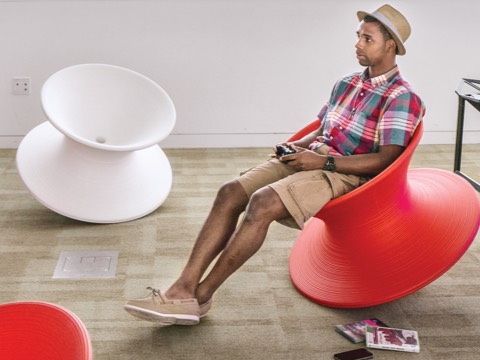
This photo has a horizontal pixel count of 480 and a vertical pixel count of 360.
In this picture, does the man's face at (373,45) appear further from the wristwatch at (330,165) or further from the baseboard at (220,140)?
the baseboard at (220,140)

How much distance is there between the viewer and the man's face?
3018 millimetres

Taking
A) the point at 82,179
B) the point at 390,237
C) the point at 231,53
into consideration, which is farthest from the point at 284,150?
the point at 231,53

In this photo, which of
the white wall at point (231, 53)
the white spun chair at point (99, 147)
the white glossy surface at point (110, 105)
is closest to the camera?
the white spun chair at point (99, 147)

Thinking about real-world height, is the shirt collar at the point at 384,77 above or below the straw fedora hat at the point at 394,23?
below

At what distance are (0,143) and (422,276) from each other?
335cm

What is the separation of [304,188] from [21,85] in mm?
2941

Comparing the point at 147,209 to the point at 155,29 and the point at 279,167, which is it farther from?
the point at 155,29

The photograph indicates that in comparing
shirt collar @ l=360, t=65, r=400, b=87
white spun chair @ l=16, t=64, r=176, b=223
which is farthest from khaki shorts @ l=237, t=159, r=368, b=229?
white spun chair @ l=16, t=64, r=176, b=223

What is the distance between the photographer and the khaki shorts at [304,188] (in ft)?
9.47

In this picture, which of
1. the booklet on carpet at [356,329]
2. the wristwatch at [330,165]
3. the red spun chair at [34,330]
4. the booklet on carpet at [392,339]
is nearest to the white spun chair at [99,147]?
the wristwatch at [330,165]

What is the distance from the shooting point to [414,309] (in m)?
3.08

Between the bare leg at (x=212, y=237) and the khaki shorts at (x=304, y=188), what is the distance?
60 millimetres

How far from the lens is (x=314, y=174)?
299 centimetres

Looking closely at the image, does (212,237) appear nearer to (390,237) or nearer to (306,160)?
(306,160)
